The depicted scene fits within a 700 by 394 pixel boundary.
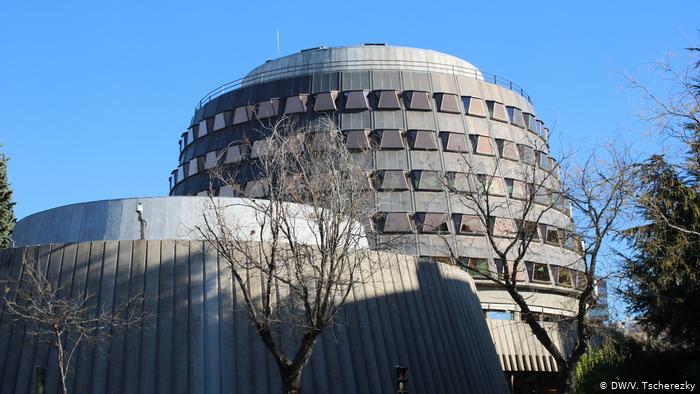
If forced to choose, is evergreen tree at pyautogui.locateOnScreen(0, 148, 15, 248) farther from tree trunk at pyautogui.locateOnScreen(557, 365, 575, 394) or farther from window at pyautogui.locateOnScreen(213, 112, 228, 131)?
tree trunk at pyautogui.locateOnScreen(557, 365, 575, 394)

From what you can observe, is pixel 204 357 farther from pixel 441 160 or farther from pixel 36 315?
pixel 441 160

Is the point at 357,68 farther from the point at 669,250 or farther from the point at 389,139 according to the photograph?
the point at 669,250

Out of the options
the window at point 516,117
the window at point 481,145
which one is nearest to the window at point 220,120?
the window at point 481,145

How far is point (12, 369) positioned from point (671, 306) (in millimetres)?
19099

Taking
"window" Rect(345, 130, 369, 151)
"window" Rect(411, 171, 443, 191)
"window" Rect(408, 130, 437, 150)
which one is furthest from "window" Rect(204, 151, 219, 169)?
"window" Rect(411, 171, 443, 191)

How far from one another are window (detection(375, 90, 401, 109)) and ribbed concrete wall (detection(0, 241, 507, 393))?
2809 centimetres

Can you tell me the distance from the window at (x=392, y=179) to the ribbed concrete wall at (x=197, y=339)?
24.6 meters

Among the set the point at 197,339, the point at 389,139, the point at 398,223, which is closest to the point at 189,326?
the point at 197,339

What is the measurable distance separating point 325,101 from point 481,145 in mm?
10373

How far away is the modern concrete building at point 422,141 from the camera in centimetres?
4909

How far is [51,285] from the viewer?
21.8 metres

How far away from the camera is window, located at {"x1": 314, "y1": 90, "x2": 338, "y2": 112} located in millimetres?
52062

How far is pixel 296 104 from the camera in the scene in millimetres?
52750

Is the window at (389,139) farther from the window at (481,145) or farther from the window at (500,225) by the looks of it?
the window at (500,225)
